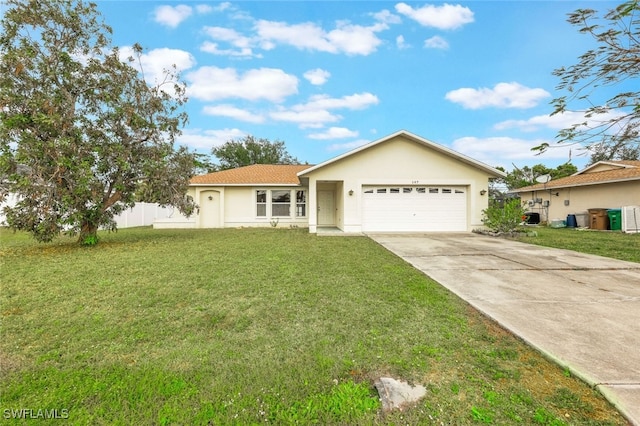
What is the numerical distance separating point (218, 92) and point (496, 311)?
1826 cm

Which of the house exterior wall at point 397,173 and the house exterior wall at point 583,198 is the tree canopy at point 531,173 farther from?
the house exterior wall at point 397,173

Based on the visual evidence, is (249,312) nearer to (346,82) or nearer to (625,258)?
(625,258)

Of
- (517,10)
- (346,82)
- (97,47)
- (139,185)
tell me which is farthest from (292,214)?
(517,10)

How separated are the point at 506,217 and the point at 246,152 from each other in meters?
30.8

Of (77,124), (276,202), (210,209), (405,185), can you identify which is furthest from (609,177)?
(77,124)

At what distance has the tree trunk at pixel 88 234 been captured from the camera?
9625mm

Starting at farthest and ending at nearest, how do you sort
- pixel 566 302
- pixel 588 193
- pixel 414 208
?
→ pixel 588 193 < pixel 414 208 < pixel 566 302

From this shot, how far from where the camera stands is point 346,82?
1606 centimetres

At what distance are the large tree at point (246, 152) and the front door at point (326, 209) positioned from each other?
21.4 meters

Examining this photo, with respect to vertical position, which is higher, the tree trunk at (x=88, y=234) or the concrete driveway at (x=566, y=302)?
the tree trunk at (x=88, y=234)

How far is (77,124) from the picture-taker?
8.78 m

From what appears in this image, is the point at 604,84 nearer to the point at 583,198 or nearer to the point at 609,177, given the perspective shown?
the point at 609,177

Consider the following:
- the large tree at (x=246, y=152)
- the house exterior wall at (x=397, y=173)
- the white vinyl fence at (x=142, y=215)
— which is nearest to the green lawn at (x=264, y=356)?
the house exterior wall at (x=397, y=173)

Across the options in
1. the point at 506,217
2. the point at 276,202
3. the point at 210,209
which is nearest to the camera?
the point at 506,217
